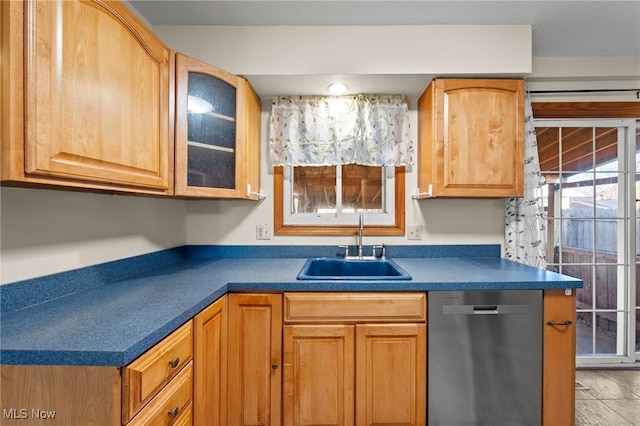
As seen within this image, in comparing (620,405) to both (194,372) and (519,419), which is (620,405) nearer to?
(519,419)

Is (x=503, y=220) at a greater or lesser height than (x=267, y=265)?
greater

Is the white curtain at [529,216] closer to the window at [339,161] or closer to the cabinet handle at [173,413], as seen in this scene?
the window at [339,161]

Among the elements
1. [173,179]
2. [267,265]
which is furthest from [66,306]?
[267,265]

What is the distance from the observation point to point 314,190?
7.64ft

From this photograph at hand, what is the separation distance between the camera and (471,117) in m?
1.87

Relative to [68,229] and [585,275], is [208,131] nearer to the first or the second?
[68,229]

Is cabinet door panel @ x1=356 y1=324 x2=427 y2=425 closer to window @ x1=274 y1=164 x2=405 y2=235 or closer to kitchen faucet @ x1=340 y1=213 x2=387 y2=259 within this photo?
kitchen faucet @ x1=340 y1=213 x2=387 y2=259

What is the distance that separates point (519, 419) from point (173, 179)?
203cm

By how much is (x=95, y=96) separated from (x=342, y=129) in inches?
56.4

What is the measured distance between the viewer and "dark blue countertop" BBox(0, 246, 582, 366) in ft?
2.74

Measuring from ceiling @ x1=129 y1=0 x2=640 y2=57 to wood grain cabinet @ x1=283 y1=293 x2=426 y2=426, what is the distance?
149cm

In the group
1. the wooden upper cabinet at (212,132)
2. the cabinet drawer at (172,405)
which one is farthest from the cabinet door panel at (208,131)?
the cabinet drawer at (172,405)

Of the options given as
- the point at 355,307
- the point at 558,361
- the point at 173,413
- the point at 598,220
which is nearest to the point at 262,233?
the point at 355,307

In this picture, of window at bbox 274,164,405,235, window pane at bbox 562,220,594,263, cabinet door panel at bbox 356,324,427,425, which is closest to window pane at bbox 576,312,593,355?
window pane at bbox 562,220,594,263
